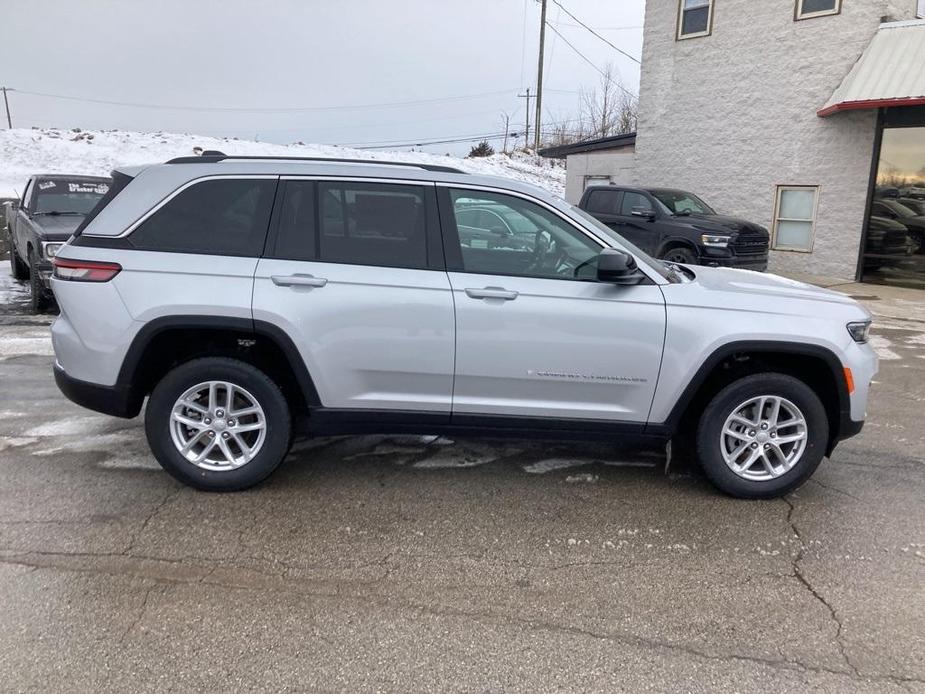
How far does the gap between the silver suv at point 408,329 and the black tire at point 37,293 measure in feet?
20.8

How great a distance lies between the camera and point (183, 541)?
363 cm

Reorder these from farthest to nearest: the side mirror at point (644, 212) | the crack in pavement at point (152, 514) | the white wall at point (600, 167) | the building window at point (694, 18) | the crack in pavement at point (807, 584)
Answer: the white wall at point (600, 167), the building window at point (694, 18), the side mirror at point (644, 212), the crack in pavement at point (152, 514), the crack in pavement at point (807, 584)

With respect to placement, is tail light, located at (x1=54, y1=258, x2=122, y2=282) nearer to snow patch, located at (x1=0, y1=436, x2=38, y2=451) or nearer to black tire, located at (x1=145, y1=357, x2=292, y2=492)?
black tire, located at (x1=145, y1=357, x2=292, y2=492)

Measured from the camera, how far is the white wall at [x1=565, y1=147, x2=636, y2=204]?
60.9ft

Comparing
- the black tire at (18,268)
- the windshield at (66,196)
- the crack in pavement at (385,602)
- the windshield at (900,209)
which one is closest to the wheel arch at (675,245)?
the windshield at (900,209)

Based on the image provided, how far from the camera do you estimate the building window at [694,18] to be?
52.1 ft

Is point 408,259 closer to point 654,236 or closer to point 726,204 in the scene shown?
point 654,236

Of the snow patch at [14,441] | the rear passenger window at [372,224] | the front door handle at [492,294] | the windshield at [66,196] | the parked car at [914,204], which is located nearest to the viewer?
the front door handle at [492,294]

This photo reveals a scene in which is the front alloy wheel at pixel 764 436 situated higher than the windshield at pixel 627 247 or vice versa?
the windshield at pixel 627 247

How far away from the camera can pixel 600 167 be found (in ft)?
63.5

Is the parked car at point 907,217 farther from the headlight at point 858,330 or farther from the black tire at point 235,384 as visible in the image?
the black tire at point 235,384

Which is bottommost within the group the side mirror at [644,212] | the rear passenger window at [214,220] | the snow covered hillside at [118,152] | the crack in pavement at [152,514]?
the crack in pavement at [152,514]

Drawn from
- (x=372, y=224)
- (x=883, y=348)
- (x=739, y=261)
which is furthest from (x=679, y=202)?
(x=372, y=224)

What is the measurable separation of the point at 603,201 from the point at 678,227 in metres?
1.81
